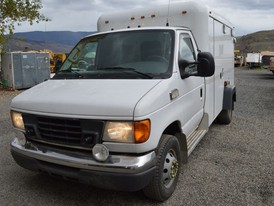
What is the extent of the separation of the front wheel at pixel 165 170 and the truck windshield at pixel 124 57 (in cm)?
83

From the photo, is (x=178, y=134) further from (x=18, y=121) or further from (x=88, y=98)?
(x=18, y=121)

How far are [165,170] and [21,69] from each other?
13.4 metres

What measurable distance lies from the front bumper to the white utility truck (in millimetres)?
10

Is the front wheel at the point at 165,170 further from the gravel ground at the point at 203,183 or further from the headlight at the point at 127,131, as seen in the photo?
the headlight at the point at 127,131

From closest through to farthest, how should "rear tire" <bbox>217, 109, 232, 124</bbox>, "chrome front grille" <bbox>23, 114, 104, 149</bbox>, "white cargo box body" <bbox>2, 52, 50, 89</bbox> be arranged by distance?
1. "chrome front grille" <bbox>23, 114, 104, 149</bbox>
2. "rear tire" <bbox>217, 109, 232, 124</bbox>
3. "white cargo box body" <bbox>2, 52, 50, 89</bbox>

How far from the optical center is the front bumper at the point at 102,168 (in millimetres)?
2943

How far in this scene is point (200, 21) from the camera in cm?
488

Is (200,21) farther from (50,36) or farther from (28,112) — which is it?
(50,36)

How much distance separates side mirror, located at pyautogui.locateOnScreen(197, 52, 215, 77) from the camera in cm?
376

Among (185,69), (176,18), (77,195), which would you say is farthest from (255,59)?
(77,195)

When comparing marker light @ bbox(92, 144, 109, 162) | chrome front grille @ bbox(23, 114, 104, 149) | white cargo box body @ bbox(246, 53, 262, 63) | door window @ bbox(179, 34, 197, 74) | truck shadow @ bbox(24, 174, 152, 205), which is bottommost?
truck shadow @ bbox(24, 174, 152, 205)

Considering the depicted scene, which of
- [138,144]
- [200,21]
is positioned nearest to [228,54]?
[200,21]

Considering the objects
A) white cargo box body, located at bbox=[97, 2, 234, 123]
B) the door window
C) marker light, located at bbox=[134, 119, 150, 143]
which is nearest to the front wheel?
marker light, located at bbox=[134, 119, 150, 143]

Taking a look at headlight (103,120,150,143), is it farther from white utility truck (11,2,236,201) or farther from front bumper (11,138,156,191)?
front bumper (11,138,156,191)
